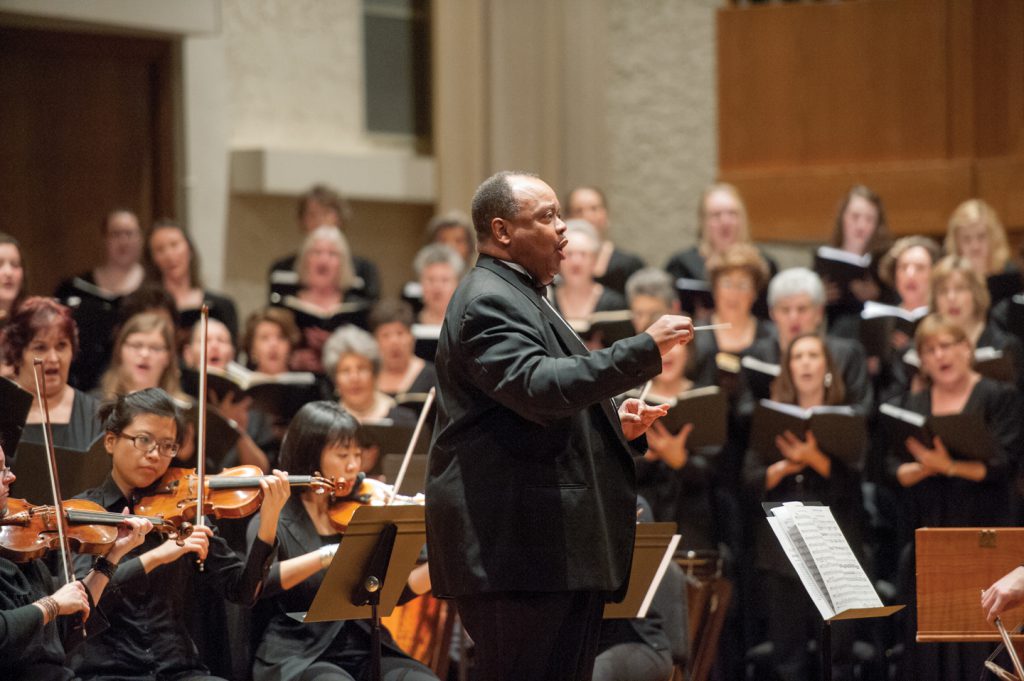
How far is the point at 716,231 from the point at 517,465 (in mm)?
3807

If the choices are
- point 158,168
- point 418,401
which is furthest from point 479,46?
point 418,401

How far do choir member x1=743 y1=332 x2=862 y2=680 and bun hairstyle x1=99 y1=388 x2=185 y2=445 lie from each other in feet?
7.21

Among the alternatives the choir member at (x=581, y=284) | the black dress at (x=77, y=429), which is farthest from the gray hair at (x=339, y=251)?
the black dress at (x=77, y=429)

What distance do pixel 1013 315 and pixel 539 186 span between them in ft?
10.4

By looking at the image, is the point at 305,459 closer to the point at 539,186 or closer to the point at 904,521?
the point at 539,186

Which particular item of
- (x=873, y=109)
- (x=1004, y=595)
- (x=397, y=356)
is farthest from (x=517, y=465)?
(x=873, y=109)

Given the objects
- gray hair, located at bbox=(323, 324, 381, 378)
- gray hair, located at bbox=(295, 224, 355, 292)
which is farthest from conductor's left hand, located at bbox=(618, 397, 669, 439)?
gray hair, located at bbox=(295, 224, 355, 292)

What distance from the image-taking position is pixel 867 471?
5535mm

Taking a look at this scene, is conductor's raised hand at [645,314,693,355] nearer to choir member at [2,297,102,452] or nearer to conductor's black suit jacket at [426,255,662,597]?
conductor's black suit jacket at [426,255,662,597]

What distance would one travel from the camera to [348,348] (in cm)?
525

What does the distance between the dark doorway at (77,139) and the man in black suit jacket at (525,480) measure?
188 inches

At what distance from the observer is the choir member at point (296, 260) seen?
6.11 meters

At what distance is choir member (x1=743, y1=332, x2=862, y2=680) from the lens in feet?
16.5

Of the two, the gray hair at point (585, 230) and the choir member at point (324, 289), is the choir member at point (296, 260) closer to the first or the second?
the choir member at point (324, 289)
